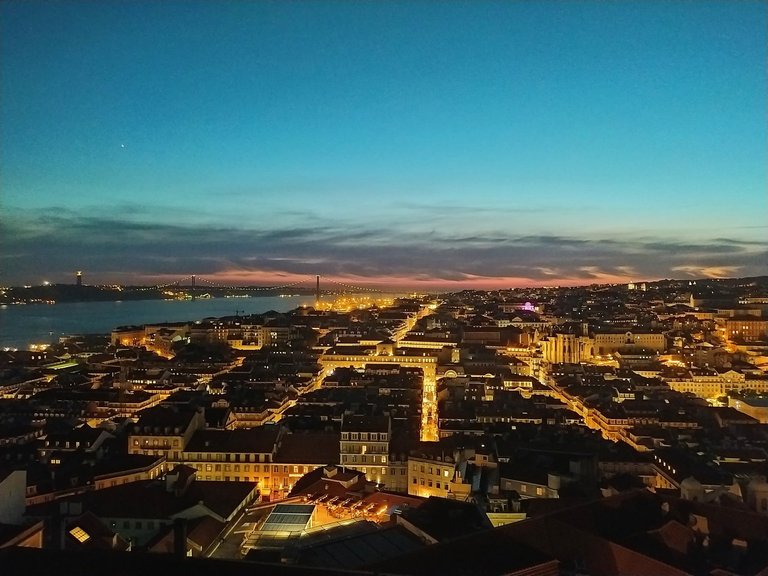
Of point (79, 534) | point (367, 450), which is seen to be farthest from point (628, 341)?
point (79, 534)

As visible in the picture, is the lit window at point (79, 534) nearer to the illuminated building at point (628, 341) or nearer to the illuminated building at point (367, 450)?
the illuminated building at point (367, 450)

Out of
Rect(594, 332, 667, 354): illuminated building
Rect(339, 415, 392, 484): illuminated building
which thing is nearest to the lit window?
Rect(339, 415, 392, 484): illuminated building

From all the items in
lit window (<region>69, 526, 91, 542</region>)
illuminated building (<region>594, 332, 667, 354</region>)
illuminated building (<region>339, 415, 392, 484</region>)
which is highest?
lit window (<region>69, 526, 91, 542</region>)

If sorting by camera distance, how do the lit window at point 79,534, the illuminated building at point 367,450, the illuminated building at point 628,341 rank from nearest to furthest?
the lit window at point 79,534 → the illuminated building at point 367,450 → the illuminated building at point 628,341

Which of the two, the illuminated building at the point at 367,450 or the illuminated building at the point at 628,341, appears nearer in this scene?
the illuminated building at the point at 367,450

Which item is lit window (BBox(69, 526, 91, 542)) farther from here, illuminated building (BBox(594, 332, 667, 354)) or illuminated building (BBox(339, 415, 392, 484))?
illuminated building (BBox(594, 332, 667, 354))

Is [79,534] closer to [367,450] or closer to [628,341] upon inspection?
[367,450]

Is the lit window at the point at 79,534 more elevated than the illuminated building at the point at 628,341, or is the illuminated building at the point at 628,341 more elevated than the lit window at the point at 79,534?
the lit window at the point at 79,534

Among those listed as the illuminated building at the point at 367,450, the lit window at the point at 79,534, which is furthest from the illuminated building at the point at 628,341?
the lit window at the point at 79,534

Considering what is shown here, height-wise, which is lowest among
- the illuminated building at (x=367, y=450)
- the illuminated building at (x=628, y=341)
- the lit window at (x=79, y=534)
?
the illuminated building at (x=628, y=341)

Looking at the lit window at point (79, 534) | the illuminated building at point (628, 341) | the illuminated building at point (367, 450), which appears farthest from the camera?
the illuminated building at point (628, 341)

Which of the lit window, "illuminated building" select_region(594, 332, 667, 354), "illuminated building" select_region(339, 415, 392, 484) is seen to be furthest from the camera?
"illuminated building" select_region(594, 332, 667, 354)

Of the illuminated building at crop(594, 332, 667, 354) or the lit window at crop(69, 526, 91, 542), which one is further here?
the illuminated building at crop(594, 332, 667, 354)
